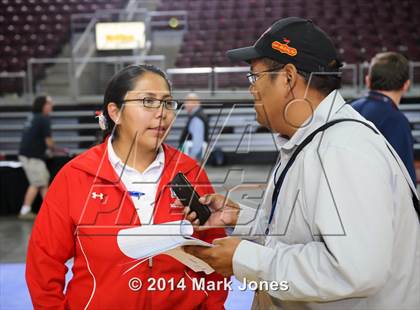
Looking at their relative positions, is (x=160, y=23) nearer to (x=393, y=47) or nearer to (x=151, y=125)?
(x=393, y=47)

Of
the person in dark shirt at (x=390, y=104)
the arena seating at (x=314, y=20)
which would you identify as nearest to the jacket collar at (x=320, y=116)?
the person in dark shirt at (x=390, y=104)

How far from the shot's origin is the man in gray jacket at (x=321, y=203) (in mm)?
1210

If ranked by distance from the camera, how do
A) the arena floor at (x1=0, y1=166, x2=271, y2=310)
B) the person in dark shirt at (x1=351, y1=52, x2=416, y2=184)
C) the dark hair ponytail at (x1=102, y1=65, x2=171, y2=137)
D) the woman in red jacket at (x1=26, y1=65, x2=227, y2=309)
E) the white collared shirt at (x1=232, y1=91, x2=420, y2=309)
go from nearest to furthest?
the white collared shirt at (x1=232, y1=91, x2=420, y2=309) → the woman in red jacket at (x1=26, y1=65, x2=227, y2=309) → the dark hair ponytail at (x1=102, y1=65, x2=171, y2=137) → the person in dark shirt at (x1=351, y1=52, x2=416, y2=184) → the arena floor at (x1=0, y1=166, x2=271, y2=310)

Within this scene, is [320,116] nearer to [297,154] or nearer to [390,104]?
[297,154]

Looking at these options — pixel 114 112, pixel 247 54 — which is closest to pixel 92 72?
pixel 114 112

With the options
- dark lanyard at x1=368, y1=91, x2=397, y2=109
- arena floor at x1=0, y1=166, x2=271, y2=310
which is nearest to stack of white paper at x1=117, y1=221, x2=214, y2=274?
arena floor at x1=0, y1=166, x2=271, y2=310

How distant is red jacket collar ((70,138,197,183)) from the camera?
72.3 inches

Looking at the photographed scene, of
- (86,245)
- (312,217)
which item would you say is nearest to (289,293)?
(312,217)

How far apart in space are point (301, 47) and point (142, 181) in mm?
783

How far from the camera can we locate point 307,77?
1.43 metres

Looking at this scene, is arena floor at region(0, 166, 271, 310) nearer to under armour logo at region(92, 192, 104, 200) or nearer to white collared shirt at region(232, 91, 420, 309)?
under armour logo at region(92, 192, 104, 200)

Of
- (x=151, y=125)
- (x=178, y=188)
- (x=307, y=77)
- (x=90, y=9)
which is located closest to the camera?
(x=307, y=77)

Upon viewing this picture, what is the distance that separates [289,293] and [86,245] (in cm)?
77

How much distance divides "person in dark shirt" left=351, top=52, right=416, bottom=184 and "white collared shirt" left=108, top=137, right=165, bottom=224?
1.37m
